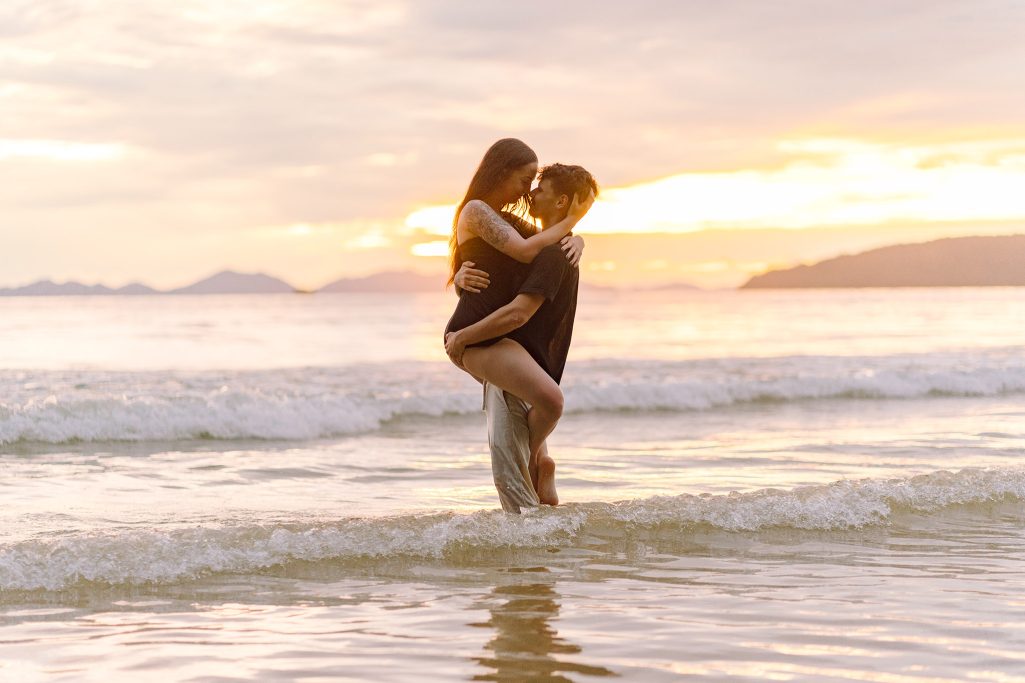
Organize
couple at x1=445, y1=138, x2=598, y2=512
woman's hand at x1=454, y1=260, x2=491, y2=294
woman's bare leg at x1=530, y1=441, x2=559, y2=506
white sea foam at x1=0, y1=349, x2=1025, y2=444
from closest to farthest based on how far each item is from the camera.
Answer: couple at x1=445, y1=138, x2=598, y2=512 < woman's hand at x1=454, y1=260, x2=491, y2=294 < woman's bare leg at x1=530, y1=441, x2=559, y2=506 < white sea foam at x1=0, y1=349, x2=1025, y2=444

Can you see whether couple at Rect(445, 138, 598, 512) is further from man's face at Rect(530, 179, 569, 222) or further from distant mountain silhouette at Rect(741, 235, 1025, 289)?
distant mountain silhouette at Rect(741, 235, 1025, 289)

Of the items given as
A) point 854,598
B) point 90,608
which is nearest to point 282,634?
point 90,608

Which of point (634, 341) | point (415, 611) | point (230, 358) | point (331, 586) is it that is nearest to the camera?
point (415, 611)

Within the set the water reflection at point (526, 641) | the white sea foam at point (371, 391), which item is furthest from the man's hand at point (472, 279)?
the white sea foam at point (371, 391)

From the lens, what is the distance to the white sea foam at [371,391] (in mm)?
14469

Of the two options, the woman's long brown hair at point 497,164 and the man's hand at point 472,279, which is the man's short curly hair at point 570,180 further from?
the man's hand at point 472,279

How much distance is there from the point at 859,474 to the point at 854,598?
5058 mm

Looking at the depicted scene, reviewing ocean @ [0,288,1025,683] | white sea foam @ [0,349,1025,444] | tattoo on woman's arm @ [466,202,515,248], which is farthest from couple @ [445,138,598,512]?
white sea foam @ [0,349,1025,444]

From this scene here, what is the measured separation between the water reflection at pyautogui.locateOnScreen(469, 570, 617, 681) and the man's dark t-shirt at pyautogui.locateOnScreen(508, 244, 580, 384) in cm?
129

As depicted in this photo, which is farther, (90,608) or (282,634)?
(90,608)

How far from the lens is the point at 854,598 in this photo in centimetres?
521

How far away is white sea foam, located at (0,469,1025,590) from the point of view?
5.77 metres

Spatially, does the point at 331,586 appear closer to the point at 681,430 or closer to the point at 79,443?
the point at 79,443

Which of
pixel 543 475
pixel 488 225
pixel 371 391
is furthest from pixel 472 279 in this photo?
pixel 371 391
